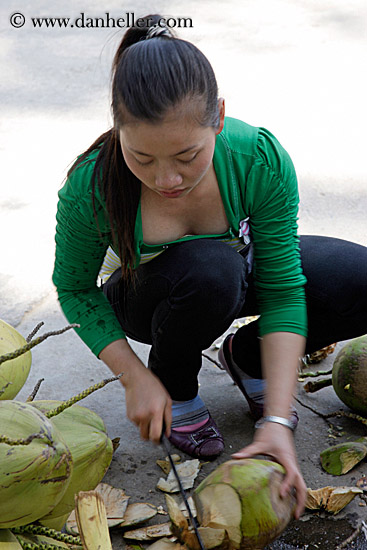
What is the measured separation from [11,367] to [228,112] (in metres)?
3.12

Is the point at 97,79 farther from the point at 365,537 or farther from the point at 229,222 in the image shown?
the point at 365,537

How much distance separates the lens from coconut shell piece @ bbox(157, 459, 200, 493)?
152 cm

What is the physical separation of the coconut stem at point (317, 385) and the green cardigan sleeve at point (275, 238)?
375mm

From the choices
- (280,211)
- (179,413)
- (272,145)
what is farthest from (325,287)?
(179,413)

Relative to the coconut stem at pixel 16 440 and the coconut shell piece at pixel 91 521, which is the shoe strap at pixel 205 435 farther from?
the coconut stem at pixel 16 440

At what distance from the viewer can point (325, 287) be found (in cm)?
167

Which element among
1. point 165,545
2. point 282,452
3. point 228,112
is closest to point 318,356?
point 282,452

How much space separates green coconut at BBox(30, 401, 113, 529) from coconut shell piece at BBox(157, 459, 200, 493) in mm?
273

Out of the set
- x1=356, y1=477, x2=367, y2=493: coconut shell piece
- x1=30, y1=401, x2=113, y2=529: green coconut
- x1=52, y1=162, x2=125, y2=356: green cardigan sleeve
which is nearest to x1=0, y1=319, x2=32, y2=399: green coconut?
x1=30, y1=401, x2=113, y2=529: green coconut

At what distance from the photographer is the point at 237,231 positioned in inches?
61.7

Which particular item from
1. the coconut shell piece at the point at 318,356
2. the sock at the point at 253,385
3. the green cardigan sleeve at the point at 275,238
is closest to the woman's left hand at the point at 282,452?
the green cardigan sleeve at the point at 275,238

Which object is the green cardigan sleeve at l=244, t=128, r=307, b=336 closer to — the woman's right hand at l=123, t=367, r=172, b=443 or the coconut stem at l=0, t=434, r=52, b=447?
the woman's right hand at l=123, t=367, r=172, b=443

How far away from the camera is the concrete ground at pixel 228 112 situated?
1.73 m

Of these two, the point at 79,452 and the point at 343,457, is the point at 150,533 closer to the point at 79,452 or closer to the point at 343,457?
the point at 79,452
